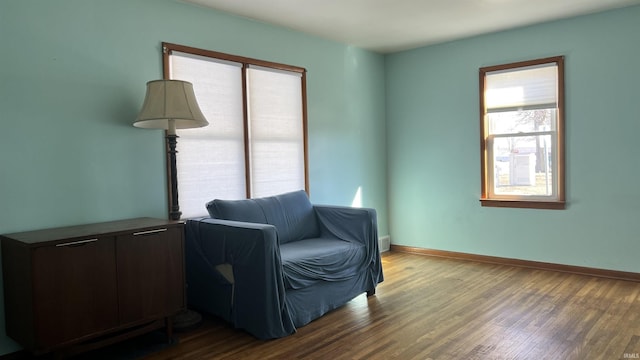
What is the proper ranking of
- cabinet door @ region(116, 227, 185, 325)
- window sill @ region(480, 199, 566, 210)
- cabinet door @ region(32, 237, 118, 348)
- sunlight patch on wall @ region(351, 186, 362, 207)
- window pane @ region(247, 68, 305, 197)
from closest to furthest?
1. cabinet door @ region(32, 237, 118, 348)
2. cabinet door @ region(116, 227, 185, 325)
3. window pane @ region(247, 68, 305, 197)
4. window sill @ region(480, 199, 566, 210)
5. sunlight patch on wall @ region(351, 186, 362, 207)

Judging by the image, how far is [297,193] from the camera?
4066mm

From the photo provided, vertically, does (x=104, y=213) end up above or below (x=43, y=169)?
below

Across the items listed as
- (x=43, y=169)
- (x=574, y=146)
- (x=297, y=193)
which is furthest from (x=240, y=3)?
(x=574, y=146)

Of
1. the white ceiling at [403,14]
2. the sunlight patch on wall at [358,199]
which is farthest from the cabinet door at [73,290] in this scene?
the sunlight patch on wall at [358,199]

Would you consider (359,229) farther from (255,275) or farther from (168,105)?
(168,105)

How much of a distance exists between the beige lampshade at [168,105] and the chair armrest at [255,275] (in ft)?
2.49

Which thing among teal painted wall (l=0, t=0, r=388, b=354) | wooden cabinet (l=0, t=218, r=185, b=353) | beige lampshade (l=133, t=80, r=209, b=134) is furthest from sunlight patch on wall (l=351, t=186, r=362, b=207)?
wooden cabinet (l=0, t=218, r=185, b=353)

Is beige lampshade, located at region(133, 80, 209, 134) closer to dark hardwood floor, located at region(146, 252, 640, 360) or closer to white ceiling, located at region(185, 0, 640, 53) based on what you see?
white ceiling, located at region(185, 0, 640, 53)

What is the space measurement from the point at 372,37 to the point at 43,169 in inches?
129

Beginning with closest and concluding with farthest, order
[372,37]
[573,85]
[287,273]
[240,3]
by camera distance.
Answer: [287,273], [240,3], [573,85], [372,37]

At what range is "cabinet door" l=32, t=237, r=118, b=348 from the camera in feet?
7.79

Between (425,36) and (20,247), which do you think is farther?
(425,36)

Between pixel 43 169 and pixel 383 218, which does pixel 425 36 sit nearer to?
pixel 383 218

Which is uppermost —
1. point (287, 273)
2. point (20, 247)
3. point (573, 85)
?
point (573, 85)
